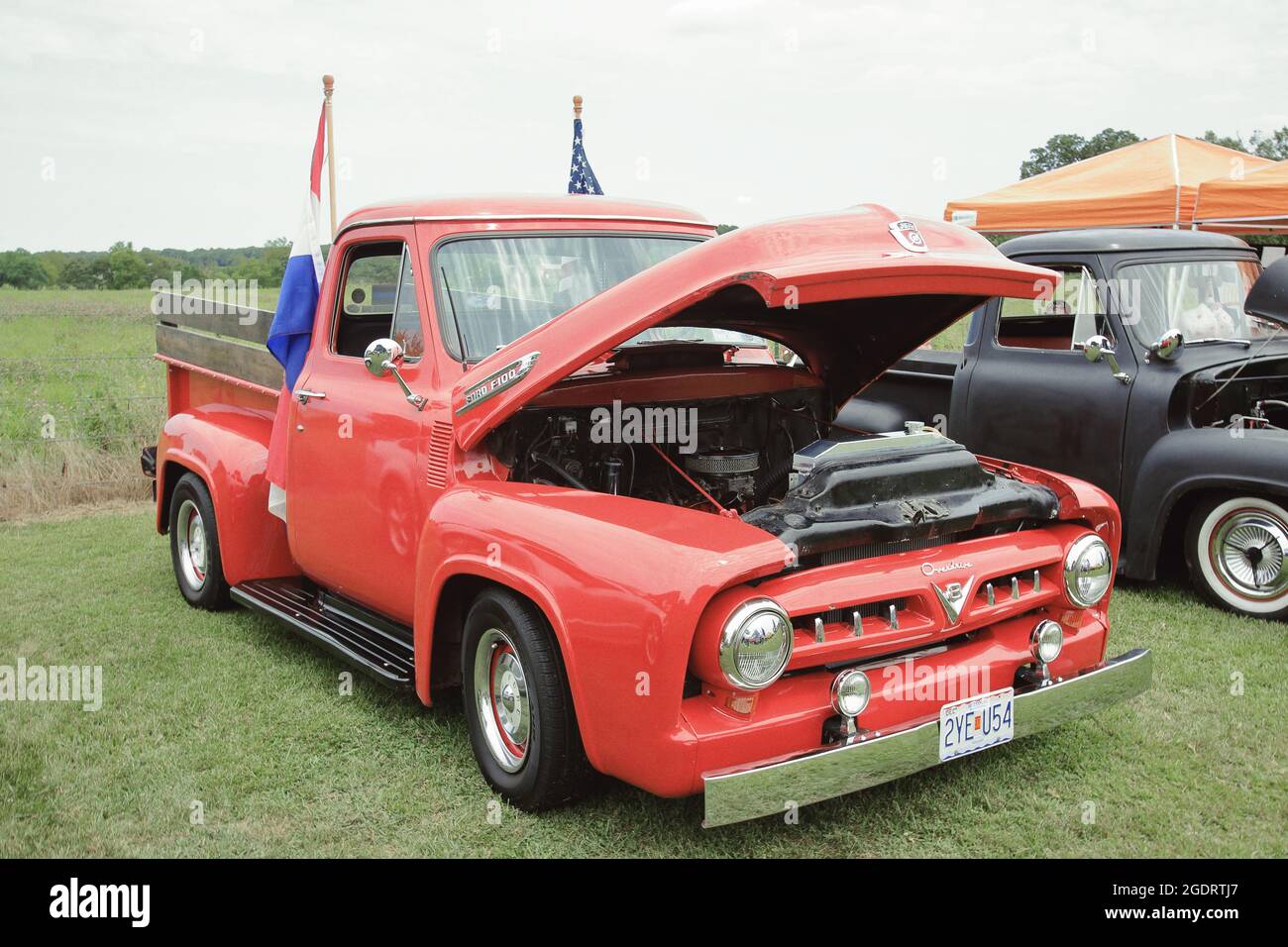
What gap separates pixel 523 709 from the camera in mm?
3605

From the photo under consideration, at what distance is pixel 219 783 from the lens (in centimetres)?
396

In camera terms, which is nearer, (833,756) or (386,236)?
(833,756)

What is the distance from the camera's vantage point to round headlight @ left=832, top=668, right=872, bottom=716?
3121 mm

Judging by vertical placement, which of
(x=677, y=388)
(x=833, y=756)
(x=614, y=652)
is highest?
(x=677, y=388)

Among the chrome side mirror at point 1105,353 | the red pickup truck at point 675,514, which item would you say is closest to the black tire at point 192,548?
the red pickup truck at point 675,514

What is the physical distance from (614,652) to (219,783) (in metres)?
1.84

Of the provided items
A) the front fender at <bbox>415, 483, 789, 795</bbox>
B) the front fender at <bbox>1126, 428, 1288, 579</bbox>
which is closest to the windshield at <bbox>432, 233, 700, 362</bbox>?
the front fender at <bbox>415, 483, 789, 795</bbox>

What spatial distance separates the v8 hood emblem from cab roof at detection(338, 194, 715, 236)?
220cm

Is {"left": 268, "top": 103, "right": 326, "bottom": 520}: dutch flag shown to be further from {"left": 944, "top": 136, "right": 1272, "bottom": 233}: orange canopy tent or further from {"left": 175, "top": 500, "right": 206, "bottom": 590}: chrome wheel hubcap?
{"left": 944, "top": 136, "right": 1272, "bottom": 233}: orange canopy tent

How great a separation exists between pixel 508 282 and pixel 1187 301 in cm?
422

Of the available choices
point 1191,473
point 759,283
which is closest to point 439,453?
point 759,283

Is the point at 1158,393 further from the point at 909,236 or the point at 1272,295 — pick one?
the point at 909,236
